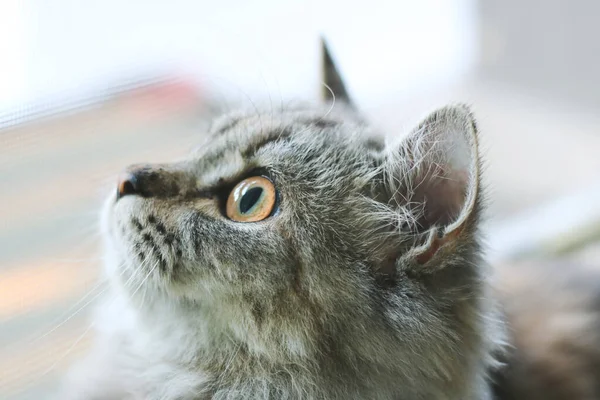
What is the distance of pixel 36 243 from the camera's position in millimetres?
1047

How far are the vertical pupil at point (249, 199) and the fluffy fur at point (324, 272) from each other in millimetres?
34

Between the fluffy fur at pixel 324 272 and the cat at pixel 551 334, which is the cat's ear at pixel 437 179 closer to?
the fluffy fur at pixel 324 272

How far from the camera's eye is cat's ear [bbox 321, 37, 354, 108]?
130 cm

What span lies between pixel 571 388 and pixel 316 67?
85cm

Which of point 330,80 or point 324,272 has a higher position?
point 330,80

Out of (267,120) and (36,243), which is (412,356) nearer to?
(267,120)

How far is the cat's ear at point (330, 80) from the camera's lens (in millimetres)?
1302

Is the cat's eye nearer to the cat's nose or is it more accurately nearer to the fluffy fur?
the fluffy fur

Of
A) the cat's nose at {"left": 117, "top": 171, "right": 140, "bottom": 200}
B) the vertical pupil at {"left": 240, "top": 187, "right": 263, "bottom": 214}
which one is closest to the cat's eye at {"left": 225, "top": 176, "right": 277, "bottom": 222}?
the vertical pupil at {"left": 240, "top": 187, "right": 263, "bottom": 214}

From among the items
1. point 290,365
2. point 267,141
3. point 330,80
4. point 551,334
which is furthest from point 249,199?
point 551,334

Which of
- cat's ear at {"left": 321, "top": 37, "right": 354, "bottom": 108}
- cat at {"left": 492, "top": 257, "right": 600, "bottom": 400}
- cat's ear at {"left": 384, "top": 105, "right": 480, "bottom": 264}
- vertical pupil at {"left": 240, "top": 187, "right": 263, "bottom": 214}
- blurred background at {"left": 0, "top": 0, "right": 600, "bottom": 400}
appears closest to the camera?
cat's ear at {"left": 384, "top": 105, "right": 480, "bottom": 264}

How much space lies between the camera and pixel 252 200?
0.93 metres

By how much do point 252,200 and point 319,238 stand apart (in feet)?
0.41

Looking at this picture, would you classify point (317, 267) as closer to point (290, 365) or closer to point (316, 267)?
point (316, 267)
